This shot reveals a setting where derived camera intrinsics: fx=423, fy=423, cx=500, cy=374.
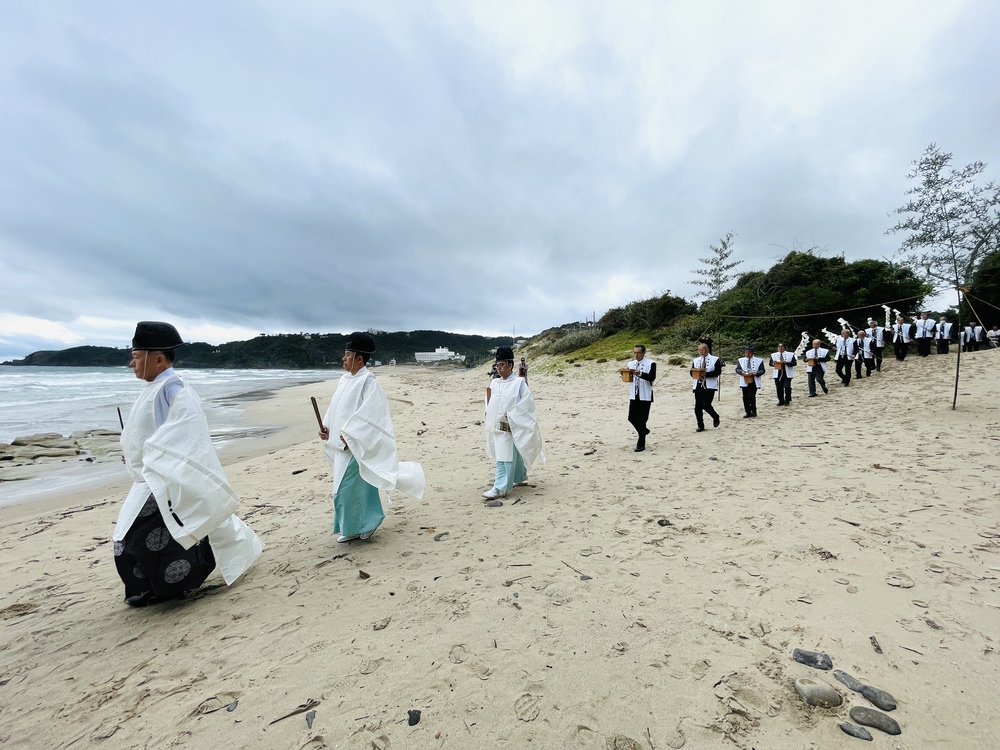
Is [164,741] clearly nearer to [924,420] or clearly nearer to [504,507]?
[504,507]

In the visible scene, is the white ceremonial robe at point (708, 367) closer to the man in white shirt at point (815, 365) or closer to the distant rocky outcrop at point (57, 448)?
the man in white shirt at point (815, 365)

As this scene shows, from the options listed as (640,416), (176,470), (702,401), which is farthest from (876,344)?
(176,470)

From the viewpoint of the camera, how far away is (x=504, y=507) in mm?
5570

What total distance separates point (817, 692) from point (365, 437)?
3.79 metres

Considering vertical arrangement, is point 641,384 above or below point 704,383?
above

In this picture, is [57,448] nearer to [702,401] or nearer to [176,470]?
[176,470]

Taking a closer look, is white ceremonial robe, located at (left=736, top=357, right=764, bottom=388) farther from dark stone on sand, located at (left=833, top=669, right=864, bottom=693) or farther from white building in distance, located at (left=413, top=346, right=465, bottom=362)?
white building in distance, located at (left=413, top=346, right=465, bottom=362)

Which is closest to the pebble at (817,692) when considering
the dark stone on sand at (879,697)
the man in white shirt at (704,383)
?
the dark stone on sand at (879,697)

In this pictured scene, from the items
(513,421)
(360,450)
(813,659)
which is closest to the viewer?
(813,659)

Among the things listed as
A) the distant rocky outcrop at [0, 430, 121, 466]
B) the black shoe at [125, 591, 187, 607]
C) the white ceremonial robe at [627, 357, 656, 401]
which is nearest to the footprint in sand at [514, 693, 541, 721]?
the black shoe at [125, 591, 187, 607]

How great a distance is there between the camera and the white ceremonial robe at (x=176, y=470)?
3.08m

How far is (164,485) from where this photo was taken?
3068mm

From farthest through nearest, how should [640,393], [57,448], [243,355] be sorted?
[243,355]
[57,448]
[640,393]

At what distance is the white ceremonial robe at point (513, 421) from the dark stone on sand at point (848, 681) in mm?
3877
